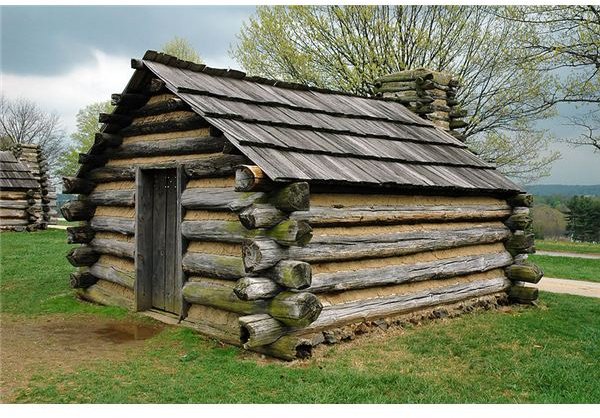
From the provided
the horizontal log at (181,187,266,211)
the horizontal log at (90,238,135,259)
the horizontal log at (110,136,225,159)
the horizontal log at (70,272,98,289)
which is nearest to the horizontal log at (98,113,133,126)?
the horizontal log at (110,136,225,159)

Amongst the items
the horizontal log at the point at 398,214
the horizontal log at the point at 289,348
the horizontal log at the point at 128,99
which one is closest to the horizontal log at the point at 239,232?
the horizontal log at the point at 398,214

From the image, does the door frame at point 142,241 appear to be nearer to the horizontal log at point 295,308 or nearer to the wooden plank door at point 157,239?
the wooden plank door at point 157,239

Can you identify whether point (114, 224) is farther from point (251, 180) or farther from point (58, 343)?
point (251, 180)

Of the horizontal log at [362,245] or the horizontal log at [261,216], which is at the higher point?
the horizontal log at [261,216]

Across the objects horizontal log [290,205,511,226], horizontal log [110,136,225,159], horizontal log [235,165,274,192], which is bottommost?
horizontal log [290,205,511,226]

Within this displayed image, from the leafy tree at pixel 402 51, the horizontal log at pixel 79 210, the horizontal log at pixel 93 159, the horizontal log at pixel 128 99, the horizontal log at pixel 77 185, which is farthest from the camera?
the leafy tree at pixel 402 51

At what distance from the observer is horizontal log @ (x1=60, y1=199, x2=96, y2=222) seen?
11.5 m

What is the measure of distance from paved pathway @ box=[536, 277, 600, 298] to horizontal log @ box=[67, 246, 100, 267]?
9.76 meters

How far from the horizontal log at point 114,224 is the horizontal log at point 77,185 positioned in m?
0.56

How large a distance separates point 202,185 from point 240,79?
8.41ft

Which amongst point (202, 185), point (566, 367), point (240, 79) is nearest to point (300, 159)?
point (202, 185)

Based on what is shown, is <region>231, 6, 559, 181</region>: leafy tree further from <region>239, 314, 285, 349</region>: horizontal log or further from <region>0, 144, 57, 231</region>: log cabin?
<region>239, 314, 285, 349</region>: horizontal log

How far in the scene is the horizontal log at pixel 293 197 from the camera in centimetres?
734

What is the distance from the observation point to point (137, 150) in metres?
10.3
